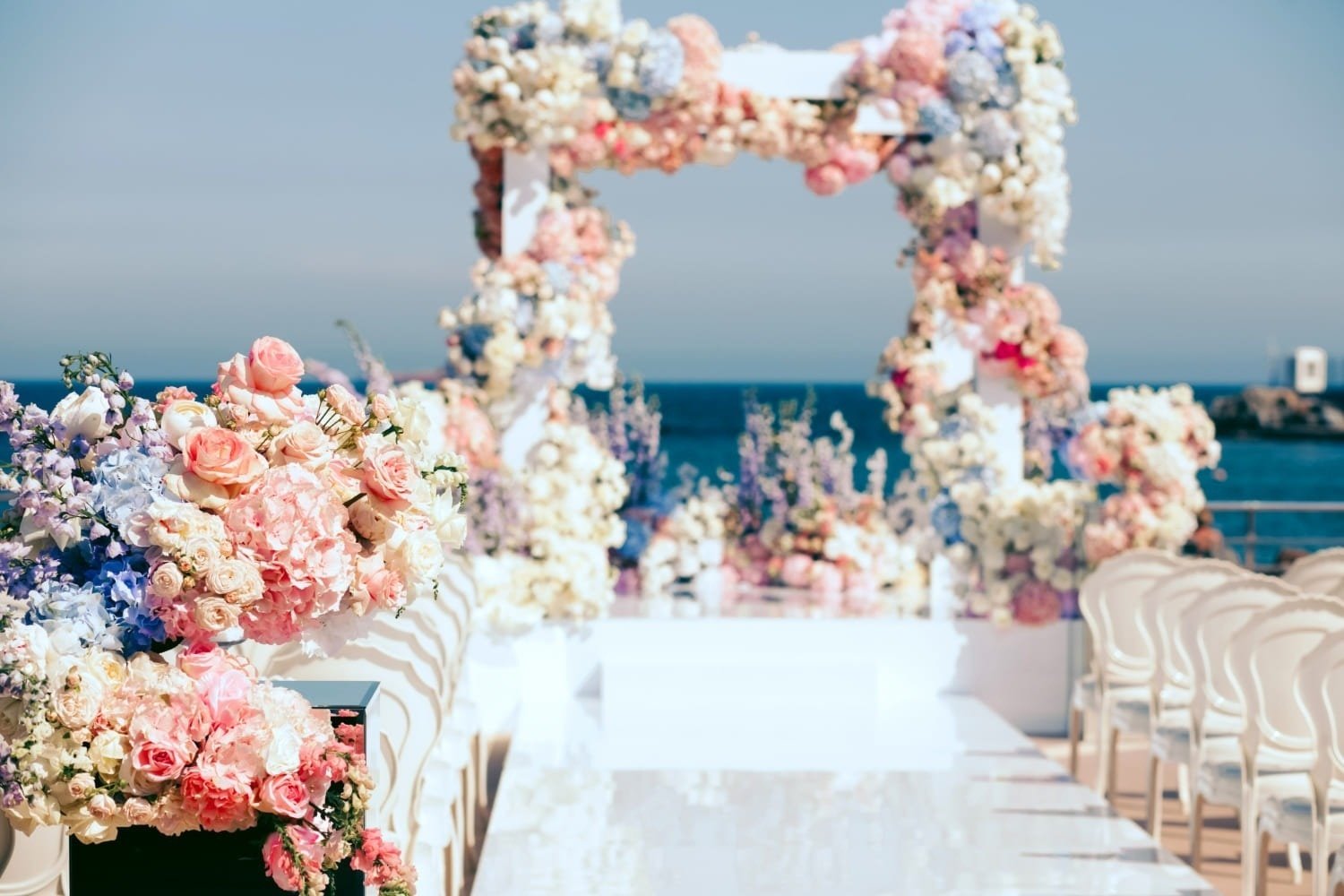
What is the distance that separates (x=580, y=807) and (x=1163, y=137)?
114 feet

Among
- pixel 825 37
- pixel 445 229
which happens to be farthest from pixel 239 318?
pixel 825 37

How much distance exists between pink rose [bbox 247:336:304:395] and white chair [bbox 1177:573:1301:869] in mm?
2996

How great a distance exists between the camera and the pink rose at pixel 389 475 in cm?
219

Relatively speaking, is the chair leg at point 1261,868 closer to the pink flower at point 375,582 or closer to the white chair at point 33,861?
the pink flower at point 375,582

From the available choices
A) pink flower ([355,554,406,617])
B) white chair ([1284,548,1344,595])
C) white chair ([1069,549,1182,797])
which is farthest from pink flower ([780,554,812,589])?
pink flower ([355,554,406,617])

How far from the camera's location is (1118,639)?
5668 mm

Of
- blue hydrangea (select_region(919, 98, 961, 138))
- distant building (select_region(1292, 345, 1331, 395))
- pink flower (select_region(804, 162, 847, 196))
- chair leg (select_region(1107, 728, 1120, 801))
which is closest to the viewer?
chair leg (select_region(1107, 728, 1120, 801))

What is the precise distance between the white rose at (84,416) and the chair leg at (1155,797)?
151 inches

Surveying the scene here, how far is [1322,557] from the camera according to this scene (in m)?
5.32

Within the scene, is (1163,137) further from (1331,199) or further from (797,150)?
(797,150)

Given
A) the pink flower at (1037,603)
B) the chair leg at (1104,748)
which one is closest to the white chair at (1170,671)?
the chair leg at (1104,748)

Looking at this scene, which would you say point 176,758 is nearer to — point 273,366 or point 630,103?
point 273,366

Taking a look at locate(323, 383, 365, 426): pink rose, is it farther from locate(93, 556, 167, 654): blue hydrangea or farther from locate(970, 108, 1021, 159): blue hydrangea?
locate(970, 108, 1021, 159): blue hydrangea

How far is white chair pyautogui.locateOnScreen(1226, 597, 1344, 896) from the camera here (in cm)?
412
